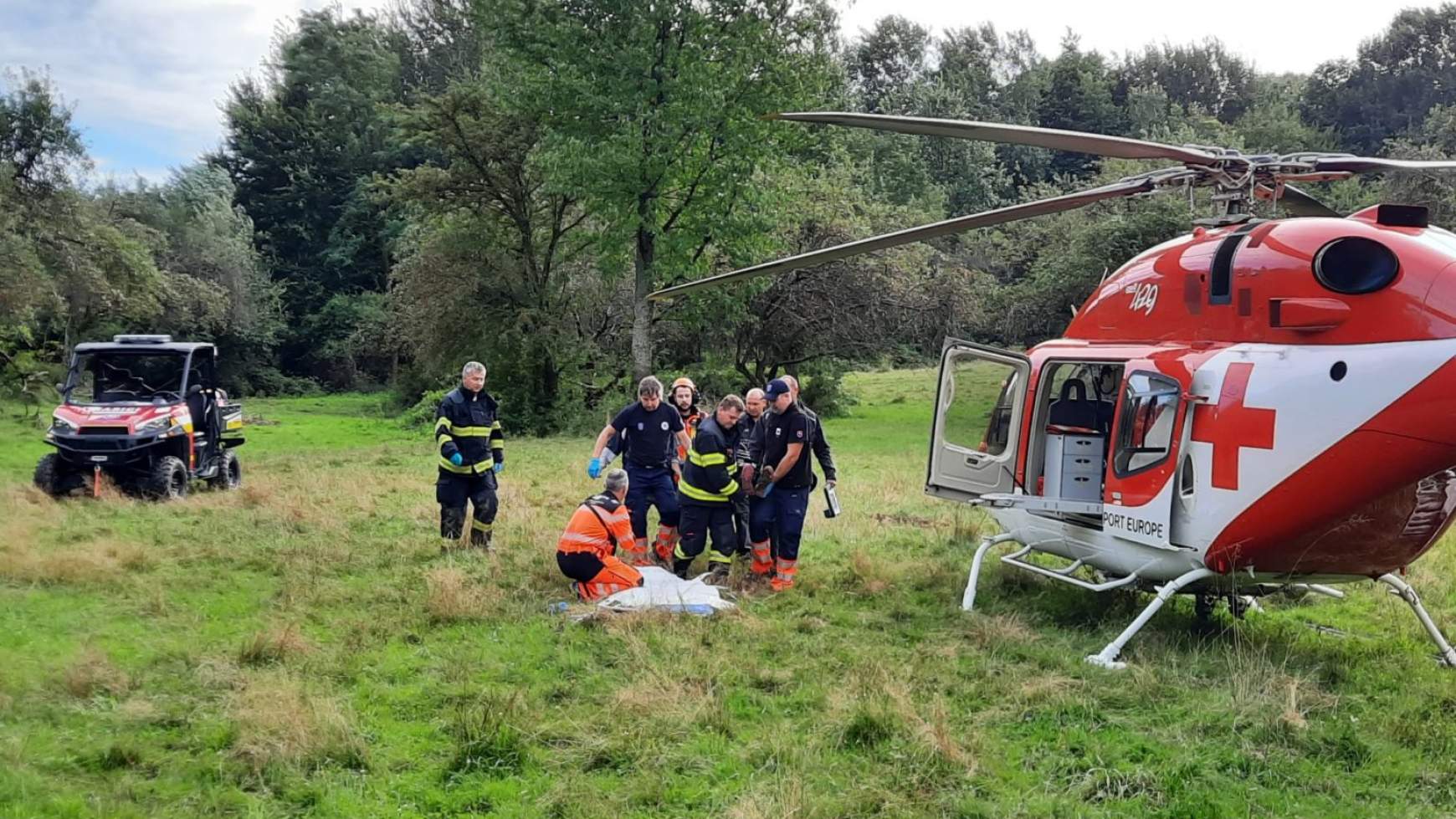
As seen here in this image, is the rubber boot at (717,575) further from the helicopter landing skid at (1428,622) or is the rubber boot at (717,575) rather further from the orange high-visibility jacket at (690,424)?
the helicopter landing skid at (1428,622)

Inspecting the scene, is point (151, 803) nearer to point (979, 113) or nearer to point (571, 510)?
point (571, 510)

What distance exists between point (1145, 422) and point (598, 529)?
3861mm

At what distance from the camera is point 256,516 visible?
10969mm

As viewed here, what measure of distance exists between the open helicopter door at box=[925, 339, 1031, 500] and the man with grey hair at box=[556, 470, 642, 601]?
247 centimetres

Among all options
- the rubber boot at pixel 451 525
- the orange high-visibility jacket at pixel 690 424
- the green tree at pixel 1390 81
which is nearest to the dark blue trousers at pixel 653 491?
the orange high-visibility jacket at pixel 690 424

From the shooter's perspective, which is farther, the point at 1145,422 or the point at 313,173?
the point at 313,173

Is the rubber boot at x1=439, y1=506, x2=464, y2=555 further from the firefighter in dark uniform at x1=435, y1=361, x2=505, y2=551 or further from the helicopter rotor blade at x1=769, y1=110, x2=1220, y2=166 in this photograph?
the helicopter rotor blade at x1=769, y1=110, x2=1220, y2=166

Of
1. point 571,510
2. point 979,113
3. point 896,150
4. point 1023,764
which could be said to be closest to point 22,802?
point 1023,764

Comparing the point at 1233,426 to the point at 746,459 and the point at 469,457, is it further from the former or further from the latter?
the point at 469,457

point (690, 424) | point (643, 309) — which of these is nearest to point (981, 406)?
point (690, 424)

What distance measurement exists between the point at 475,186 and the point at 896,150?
24.4 metres

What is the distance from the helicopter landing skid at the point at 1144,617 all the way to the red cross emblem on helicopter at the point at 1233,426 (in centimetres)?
58

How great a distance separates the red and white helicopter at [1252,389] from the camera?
525cm

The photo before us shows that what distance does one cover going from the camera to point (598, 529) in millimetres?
7332
